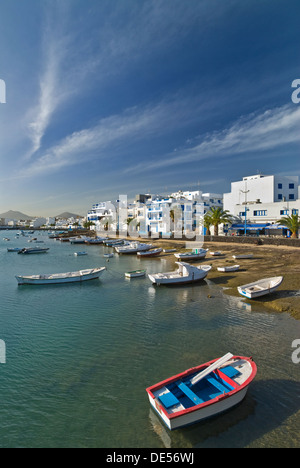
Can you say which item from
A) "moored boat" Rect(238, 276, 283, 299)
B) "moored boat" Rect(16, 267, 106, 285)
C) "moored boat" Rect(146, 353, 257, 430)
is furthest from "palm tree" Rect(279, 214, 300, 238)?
"moored boat" Rect(146, 353, 257, 430)

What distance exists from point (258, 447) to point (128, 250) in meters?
51.0

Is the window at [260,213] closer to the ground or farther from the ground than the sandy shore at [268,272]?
farther from the ground

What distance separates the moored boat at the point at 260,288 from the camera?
20484mm

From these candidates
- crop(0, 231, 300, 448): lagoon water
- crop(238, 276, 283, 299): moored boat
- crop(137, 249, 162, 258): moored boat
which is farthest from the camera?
crop(137, 249, 162, 258): moored boat

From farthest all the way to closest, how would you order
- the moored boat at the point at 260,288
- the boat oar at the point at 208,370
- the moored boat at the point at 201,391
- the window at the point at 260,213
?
the window at the point at 260,213 → the moored boat at the point at 260,288 → the boat oar at the point at 208,370 → the moored boat at the point at 201,391

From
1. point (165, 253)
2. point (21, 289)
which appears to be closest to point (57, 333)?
point (21, 289)

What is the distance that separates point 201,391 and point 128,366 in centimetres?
391

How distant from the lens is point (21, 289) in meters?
27.2

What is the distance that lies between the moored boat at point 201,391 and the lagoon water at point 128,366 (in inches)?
23.9

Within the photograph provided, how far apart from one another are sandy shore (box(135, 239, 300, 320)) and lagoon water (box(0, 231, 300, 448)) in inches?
74.2

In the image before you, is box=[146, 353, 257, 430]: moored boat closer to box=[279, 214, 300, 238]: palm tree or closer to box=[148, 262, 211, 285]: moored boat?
box=[148, 262, 211, 285]: moored boat

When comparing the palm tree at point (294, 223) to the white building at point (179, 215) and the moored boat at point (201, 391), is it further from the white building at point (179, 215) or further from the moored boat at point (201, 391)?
the moored boat at point (201, 391)

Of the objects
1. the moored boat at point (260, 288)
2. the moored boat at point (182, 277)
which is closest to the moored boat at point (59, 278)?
the moored boat at point (182, 277)

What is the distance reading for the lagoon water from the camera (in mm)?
7883
